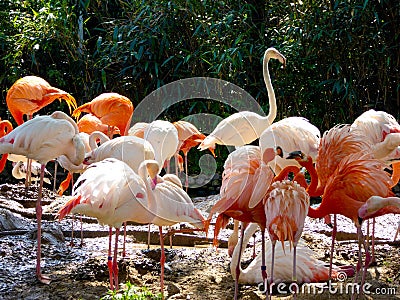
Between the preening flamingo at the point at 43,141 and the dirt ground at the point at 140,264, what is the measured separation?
43 cm

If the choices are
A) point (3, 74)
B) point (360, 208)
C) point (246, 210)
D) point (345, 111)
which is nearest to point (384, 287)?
point (360, 208)

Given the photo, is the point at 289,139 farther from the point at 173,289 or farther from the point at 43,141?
the point at 43,141

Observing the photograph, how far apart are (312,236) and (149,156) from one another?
63.8 inches

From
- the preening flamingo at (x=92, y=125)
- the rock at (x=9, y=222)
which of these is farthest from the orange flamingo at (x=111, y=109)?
the rock at (x=9, y=222)

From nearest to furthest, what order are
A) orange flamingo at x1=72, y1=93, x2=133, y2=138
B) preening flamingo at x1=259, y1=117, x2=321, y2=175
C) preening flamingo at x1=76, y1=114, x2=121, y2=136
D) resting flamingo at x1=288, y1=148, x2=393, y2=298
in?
1. resting flamingo at x1=288, y1=148, x2=393, y2=298
2. preening flamingo at x1=259, y1=117, x2=321, y2=175
3. orange flamingo at x1=72, y1=93, x2=133, y2=138
4. preening flamingo at x1=76, y1=114, x2=121, y2=136

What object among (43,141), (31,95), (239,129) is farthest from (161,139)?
(31,95)

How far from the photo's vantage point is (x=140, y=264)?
451 centimetres

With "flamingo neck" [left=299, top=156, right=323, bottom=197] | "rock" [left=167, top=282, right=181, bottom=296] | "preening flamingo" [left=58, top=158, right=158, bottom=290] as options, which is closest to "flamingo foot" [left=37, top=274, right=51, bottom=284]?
"preening flamingo" [left=58, top=158, right=158, bottom=290]

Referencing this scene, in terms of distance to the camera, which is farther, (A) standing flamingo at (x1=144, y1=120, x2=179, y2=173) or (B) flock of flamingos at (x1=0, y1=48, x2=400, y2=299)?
(A) standing flamingo at (x1=144, y1=120, x2=179, y2=173)

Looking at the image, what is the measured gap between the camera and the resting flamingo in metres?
3.79

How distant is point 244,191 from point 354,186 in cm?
68

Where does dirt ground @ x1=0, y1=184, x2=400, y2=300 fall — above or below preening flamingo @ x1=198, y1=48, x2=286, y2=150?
below

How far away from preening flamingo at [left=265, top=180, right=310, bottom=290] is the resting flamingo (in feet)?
1.16

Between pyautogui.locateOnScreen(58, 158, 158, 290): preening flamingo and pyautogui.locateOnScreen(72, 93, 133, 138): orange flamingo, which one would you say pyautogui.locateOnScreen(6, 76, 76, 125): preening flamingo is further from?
pyautogui.locateOnScreen(58, 158, 158, 290): preening flamingo
